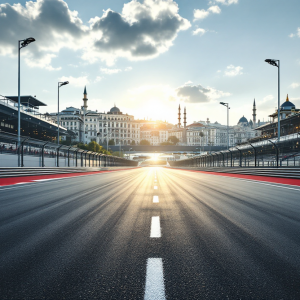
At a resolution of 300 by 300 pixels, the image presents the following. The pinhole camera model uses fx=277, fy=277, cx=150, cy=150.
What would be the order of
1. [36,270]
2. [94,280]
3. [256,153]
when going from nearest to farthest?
[94,280]
[36,270]
[256,153]

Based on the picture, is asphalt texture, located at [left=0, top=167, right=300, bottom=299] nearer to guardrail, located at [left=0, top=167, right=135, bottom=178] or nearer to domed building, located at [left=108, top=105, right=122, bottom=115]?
guardrail, located at [left=0, top=167, right=135, bottom=178]

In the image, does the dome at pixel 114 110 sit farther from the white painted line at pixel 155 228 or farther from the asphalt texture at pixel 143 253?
the white painted line at pixel 155 228

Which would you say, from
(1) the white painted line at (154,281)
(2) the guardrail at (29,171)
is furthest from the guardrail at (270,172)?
(2) the guardrail at (29,171)

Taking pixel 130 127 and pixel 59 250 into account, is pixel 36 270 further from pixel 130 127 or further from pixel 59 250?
pixel 130 127

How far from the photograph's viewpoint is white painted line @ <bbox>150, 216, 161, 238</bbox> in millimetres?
4141

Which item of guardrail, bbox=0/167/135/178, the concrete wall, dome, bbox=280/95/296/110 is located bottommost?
guardrail, bbox=0/167/135/178

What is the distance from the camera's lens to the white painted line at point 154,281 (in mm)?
2289

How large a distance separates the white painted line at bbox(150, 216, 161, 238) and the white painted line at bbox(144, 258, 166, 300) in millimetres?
1008

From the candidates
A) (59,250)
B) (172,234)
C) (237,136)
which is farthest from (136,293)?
(237,136)

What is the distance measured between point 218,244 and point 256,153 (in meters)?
18.0

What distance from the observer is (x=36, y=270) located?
111 inches

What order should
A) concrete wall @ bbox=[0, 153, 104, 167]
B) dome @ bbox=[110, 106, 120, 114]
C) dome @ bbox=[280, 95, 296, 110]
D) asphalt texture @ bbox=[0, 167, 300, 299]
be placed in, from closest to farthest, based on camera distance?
1. asphalt texture @ bbox=[0, 167, 300, 299]
2. concrete wall @ bbox=[0, 153, 104, 167]
3. dome @ bbox=[280, 95, 296, 110]
4. dome @ bbox=[110, 106, 120, 114]

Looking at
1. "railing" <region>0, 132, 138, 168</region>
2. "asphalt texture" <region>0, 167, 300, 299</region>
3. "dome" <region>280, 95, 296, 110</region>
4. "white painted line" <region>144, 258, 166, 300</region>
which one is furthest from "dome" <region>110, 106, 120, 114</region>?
"white painted line" <region>144, 258, 166, 300</region>

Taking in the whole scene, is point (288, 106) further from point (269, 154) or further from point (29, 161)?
point (29, 161)
